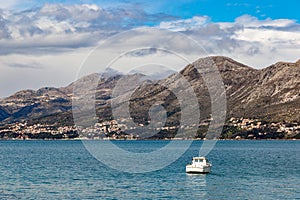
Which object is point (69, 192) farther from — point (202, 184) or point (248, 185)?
point (248, 185)

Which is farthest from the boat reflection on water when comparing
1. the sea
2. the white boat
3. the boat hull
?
the white boat

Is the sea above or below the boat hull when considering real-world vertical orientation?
below

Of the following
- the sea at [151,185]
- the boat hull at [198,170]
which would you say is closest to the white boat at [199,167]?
the boat hull at [198,170]

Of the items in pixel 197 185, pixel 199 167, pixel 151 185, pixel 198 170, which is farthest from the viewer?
pixel 199 167

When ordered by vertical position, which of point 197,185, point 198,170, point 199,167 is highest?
point 199,167

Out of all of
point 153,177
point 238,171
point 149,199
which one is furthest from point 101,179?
point 238,171

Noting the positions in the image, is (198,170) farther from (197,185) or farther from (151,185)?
(151,185)

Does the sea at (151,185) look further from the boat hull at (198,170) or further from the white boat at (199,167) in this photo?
the white boat at (199,167)

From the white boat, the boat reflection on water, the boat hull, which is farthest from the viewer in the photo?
the white boat

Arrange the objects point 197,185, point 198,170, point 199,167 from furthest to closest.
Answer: point 199,167 < point 198,170 < point 197,185

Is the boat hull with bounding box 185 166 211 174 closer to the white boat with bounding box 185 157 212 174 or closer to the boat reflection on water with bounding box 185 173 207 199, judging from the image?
the white boat with bounding box 185 157 212 174

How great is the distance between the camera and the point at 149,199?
87.3 metres

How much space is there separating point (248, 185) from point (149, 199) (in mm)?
28170

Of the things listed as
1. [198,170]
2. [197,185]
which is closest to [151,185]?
[197,185]
